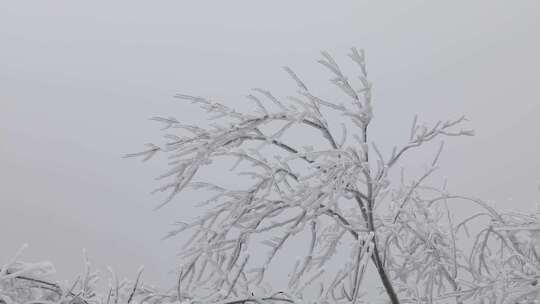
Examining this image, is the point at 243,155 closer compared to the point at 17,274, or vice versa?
the point at 17,274

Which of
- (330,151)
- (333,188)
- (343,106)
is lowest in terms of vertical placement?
(333,188)

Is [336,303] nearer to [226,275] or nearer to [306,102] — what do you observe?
[226,275]

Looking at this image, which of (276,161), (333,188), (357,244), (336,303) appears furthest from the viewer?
(336,303)

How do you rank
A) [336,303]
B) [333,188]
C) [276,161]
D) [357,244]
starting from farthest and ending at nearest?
[336,303], [276,161], [333,188], [357,244]

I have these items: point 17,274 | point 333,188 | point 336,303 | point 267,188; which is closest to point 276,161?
point 267,188

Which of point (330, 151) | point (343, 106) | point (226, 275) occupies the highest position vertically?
point (343, 106)

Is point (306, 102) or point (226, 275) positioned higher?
point (306, 102)

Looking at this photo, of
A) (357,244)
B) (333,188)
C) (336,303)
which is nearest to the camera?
(357,244)

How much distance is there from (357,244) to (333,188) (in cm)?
23

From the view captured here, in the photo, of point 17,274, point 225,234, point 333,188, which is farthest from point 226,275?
point 17,274

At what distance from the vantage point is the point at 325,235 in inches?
98.7

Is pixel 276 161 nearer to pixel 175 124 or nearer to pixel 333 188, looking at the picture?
pixel 333 188

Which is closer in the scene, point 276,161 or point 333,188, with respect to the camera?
point 333,188

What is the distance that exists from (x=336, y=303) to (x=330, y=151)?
0.69 meters
